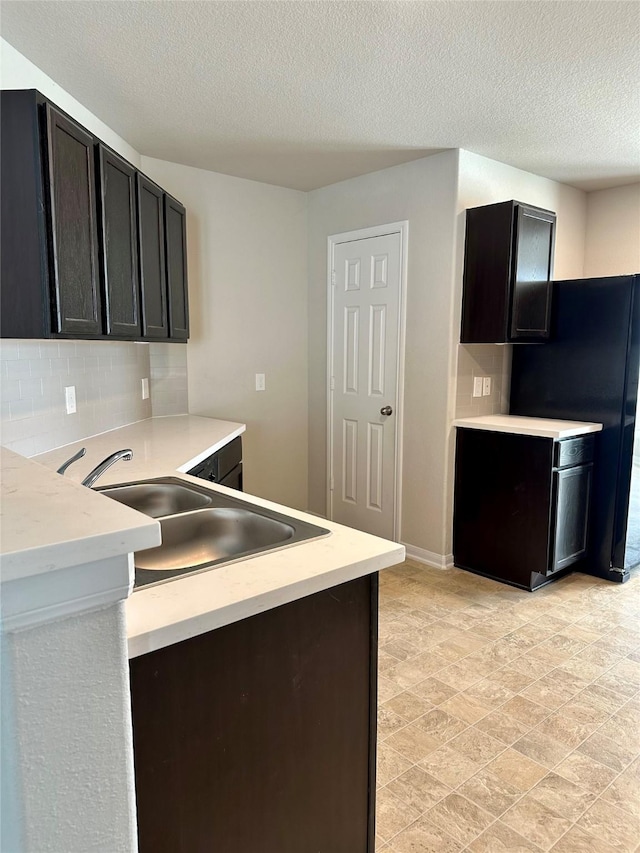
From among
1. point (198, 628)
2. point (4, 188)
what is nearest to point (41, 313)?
point (4, 188)

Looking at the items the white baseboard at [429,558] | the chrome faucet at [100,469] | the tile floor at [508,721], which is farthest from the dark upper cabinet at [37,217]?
the white baseboard at [429,558]

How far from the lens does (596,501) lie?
138 inches

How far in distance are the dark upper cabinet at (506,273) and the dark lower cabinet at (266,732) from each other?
2488mm

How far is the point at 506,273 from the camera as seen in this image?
10.9 ft

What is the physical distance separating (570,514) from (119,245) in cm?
285

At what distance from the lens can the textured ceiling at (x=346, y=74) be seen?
1957mm

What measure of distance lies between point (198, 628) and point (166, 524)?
27.4 inches

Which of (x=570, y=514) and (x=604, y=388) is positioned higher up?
(x=604, y=388)

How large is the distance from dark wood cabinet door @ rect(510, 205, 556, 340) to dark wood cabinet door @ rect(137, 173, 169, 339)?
78.9 inches

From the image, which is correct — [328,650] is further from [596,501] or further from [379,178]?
[379,178]

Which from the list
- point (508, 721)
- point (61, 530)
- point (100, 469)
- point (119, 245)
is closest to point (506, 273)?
point (119, 245)

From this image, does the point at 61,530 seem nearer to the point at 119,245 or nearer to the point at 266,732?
the point at 266,732

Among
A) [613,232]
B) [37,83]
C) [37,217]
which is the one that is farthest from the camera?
[613,232]

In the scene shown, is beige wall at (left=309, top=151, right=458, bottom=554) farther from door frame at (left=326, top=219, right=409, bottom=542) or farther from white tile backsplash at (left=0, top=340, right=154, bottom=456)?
white tile backsplash at (left=0, top=340, right=154, bottom=456)
